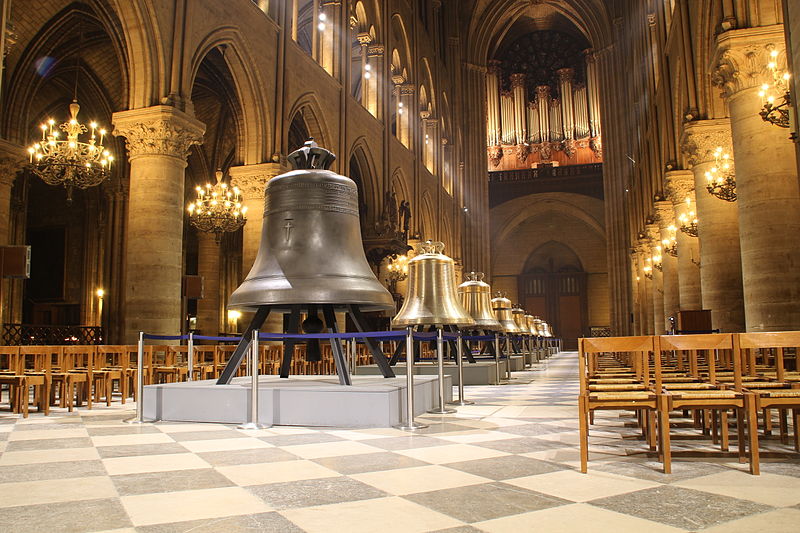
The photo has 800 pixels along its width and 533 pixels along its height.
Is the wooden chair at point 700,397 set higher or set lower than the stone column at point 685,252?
lower

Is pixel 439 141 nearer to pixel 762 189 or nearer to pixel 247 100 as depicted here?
pixel 247 100

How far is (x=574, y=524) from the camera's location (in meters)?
2.40

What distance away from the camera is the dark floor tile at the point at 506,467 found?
330 centimetres

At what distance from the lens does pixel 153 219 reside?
1079 cm

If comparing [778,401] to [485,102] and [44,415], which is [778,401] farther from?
[485,102]

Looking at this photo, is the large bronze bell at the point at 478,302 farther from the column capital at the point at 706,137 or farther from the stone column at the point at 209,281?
the stone column at the point at 209,281

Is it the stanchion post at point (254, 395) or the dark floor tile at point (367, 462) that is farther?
the stanchion post at point (254, 395)

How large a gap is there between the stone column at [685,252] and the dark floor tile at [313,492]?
13.8m

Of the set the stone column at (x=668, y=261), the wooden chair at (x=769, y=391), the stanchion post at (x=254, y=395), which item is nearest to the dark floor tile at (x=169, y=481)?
the stanchion post at (x=254, y=395)

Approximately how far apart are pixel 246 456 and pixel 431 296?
162 inches

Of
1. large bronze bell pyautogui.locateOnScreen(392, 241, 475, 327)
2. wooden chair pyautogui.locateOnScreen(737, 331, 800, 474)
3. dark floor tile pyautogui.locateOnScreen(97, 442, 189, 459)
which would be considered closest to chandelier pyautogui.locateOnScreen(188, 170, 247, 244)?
large bronze bell pyautogui.locateOnScreen(392, 241, 475, 327)

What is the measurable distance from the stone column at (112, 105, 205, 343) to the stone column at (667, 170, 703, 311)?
35.8 ft

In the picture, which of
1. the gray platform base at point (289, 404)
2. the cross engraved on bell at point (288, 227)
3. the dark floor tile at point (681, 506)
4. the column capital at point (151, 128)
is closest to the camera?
the dark floor tile at point (681, 506)

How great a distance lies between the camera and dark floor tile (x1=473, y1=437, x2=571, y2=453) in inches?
160
